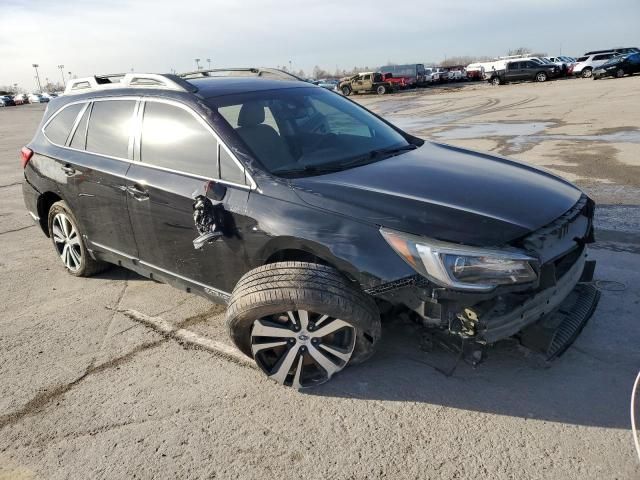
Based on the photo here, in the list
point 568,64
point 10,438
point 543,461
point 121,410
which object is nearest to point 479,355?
point 543,461

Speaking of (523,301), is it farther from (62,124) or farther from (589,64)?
(589,64)

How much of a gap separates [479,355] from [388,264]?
0.78m

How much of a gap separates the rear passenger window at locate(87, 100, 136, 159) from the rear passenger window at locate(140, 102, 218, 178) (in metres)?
0.24

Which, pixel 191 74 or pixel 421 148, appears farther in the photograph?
pixel 191 74

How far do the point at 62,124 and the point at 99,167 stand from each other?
1033 millimetres

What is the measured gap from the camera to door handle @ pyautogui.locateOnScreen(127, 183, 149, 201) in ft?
12.6

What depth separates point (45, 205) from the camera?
5.33 meters

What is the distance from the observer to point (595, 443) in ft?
8.46

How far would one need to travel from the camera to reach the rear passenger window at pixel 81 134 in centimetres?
466

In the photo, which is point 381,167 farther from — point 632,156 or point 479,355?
point 632,156

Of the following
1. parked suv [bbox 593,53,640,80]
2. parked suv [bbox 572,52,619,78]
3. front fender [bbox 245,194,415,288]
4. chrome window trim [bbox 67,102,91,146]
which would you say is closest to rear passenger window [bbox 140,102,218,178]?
front fender [bbox 245,194,415,288]

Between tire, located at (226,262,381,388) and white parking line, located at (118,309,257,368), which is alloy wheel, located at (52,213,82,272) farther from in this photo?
→ tire, located at (226,262,381,388)

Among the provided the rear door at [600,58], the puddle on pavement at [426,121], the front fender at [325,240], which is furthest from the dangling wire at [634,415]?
the rear door at [600,58]

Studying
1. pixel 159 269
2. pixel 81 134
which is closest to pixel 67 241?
pixel 81 134
